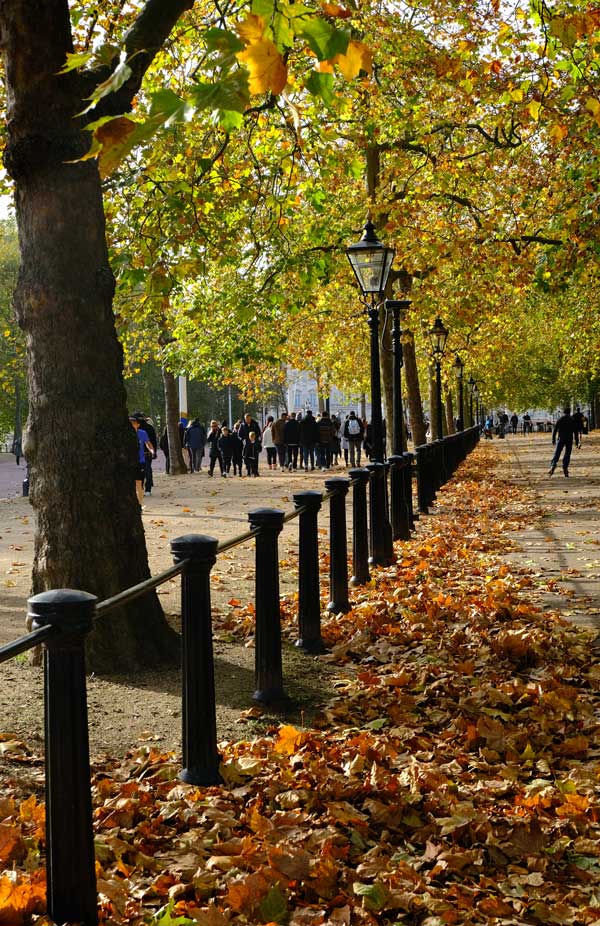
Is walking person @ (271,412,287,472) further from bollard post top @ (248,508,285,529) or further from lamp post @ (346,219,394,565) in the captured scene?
bollard post top @ (248,508,285,529)

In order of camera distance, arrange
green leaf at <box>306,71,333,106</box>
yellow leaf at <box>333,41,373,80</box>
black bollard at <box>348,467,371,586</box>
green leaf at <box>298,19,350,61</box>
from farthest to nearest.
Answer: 1. black bollard at <box>348,467,371,586</box>
2. green leaf at <box>306,71,333,106</box>
3. yellow leaf at <box>333,41,373,80</box>
4. green leaf at <box>298,19,350,61</box>

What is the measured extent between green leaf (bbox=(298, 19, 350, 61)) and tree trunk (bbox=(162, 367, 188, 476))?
28208 mm

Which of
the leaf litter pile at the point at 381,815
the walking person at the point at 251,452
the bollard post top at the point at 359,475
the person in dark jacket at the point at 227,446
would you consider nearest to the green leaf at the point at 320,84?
the leaf litter pile at the point at 381,815

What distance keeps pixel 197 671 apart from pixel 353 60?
2.60 m

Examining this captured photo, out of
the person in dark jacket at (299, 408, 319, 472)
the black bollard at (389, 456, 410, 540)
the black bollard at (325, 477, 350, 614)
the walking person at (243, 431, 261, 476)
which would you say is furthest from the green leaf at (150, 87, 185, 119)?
the person in dark jacket at (299, 408, 319, 472)

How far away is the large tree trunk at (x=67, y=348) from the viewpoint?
6344mm

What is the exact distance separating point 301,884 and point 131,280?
253 inches

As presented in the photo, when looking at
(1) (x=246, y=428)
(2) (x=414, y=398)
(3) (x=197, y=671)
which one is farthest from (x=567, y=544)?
(1) (x=246, y=428)

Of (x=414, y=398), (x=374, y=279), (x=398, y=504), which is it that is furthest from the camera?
(x=414, y=398)

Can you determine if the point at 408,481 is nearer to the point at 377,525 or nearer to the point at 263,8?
the point at 377,525

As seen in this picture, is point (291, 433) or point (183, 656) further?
point (291, 433)

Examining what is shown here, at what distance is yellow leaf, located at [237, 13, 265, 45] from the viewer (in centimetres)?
341

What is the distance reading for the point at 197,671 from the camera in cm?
450

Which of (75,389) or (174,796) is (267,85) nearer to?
(174,796)
